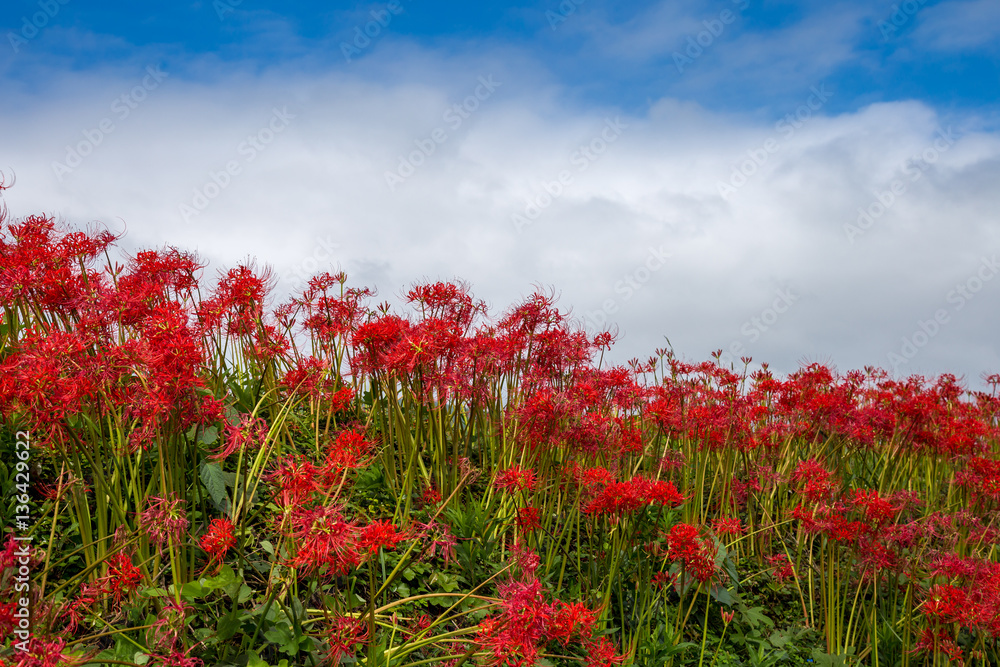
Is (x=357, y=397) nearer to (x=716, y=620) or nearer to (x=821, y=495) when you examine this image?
(x=716, y=620)

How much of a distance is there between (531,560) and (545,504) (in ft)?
5.41

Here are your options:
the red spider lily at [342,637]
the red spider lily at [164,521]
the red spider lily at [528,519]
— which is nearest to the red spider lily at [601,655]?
the red spider lily at [528,519]

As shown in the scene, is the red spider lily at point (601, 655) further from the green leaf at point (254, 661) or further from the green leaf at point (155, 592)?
the green leaf at point (155, 592)

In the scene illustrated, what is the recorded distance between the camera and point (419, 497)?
6199mm

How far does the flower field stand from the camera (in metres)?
3.81

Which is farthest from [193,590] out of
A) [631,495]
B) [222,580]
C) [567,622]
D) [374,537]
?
[631,495]

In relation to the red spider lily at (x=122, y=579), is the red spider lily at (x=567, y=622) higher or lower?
lower

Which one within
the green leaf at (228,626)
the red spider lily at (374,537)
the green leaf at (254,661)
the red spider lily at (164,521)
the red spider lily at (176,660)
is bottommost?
the green leaf at (254,661)

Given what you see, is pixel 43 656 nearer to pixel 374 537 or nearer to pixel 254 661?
pixel 254 661

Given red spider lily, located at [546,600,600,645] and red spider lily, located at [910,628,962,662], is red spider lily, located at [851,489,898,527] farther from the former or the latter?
red spider lily, located at [546,600,600,645]

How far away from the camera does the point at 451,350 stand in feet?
16.7

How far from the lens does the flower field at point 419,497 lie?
3.81 metres

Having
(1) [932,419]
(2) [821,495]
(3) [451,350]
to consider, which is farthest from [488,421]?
(1) [932,419]

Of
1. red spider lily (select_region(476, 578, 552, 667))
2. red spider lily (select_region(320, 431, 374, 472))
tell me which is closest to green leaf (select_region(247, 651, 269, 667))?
red spider lily (select_region(320, 431, 374, 472))
